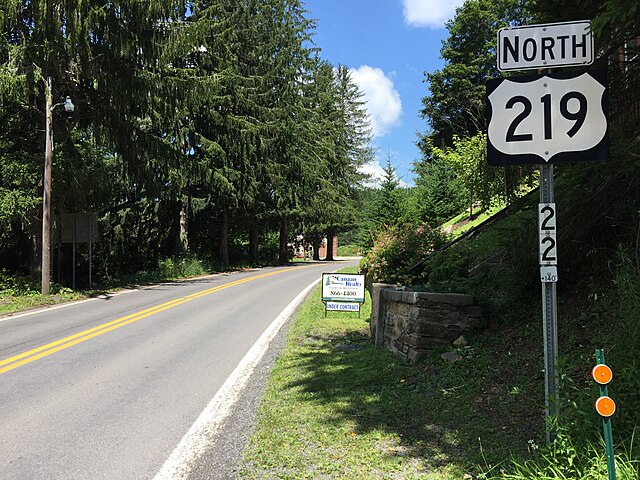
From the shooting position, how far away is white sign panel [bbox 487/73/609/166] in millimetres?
3299

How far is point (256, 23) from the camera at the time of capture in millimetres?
37594

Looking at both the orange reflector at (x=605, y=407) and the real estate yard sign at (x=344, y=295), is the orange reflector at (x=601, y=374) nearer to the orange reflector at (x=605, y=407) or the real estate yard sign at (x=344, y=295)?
the orange reflector at (x=605, y=407)

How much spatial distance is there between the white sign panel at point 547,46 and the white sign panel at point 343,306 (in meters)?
8.43

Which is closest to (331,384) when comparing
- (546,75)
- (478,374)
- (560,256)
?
(478,374)

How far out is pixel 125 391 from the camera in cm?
629

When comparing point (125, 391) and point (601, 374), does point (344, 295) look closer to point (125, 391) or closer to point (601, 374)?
point (125, 391)

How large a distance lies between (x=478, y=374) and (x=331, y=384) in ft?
5.90

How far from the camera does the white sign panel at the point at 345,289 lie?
11438 millimetres

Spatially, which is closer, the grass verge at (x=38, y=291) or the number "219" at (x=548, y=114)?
the number "219" at (x=548, y=114)

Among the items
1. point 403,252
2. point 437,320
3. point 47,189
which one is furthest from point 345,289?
point 47,189

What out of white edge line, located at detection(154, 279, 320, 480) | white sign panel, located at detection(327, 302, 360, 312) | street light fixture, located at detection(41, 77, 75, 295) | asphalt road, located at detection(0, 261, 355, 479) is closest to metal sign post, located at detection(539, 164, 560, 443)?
asphalt road, located at detection(0, 261, 355, 479)

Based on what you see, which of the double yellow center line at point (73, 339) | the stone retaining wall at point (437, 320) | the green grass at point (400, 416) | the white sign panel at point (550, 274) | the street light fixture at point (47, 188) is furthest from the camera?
the street light fixture at point (47, 188)

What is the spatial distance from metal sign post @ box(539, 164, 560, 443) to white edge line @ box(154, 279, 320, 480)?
2758 mm

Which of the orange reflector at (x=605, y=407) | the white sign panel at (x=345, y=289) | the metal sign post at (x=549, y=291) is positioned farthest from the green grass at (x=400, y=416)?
the white sign panel at (x=345, y=289)
